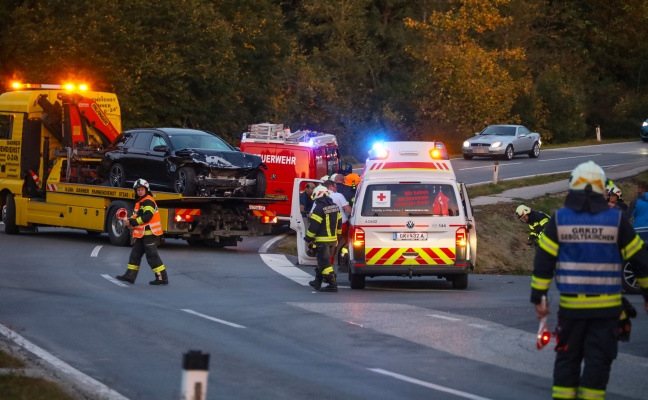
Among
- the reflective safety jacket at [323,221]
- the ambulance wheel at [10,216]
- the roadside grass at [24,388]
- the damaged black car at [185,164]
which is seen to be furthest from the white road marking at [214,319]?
the ambulance wheel at [10,216]

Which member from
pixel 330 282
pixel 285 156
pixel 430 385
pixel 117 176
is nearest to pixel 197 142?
pixel 117 176

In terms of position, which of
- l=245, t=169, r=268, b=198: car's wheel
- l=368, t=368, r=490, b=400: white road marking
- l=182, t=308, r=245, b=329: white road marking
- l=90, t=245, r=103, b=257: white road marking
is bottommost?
l=368, t=368, r=490, b=400: white road marking

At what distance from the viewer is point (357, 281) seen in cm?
1738

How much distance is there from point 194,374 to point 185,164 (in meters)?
16.5

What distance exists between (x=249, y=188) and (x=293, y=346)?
38.8ft

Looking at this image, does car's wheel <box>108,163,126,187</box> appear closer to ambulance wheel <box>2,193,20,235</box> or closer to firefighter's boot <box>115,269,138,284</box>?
ambulance wheel <box>2,193,20,235</box>

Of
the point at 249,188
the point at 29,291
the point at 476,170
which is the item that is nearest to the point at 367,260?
the point at 29,291

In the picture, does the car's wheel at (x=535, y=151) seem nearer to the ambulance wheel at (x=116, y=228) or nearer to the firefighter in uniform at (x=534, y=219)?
the ambulance wheel at (x=116, y=228)

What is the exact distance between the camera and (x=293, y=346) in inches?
455

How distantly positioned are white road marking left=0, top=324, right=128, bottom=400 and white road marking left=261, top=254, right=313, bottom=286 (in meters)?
6.86

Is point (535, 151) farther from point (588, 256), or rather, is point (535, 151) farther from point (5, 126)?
point (588, 256)

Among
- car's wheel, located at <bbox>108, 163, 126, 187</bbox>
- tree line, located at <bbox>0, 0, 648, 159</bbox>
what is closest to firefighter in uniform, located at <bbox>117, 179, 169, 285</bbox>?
car's wheel, located at <bbox>108, 163, 126, 187</bbox>

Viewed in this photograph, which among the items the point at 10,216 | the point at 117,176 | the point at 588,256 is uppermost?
the point at 117,176

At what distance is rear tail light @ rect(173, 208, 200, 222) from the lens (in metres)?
22.2
